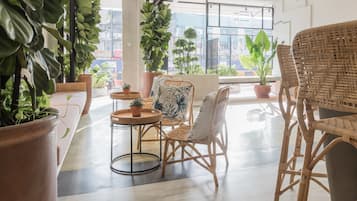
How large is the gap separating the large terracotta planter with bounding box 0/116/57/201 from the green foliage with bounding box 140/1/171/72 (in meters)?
6.56

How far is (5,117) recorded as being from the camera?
118 centimetres

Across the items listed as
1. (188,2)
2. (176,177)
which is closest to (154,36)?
(188,2)

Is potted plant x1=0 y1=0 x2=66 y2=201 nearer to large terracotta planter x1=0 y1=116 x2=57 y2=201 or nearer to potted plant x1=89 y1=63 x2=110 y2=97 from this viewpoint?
large terracotta planter x1=0 y1=116 x2=57 y2=201

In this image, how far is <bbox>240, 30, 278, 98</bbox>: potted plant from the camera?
27.9 feet

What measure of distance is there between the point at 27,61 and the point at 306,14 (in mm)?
9186

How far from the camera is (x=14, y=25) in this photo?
894 mm

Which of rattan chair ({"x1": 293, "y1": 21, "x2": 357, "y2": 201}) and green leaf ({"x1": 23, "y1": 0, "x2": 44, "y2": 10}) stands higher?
green leaf ({"x1": 23, "y1": 0, "x2": 44, "y2": 10})

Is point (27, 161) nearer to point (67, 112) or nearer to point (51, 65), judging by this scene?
point (51, 65)

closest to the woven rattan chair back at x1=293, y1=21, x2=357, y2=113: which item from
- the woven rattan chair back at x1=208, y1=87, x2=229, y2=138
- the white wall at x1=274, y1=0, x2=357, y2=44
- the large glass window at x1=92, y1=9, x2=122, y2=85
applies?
the woven rattan chair back at x1=208, y1=87, x2=229, y2=138

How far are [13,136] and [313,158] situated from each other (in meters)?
1.26

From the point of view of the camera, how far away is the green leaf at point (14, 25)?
2.82 ft

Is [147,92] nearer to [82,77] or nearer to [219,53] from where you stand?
[82,77]

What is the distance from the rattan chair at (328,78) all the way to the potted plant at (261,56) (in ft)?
24.3

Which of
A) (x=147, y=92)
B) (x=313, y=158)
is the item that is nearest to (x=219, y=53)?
(x=147, y=92)
